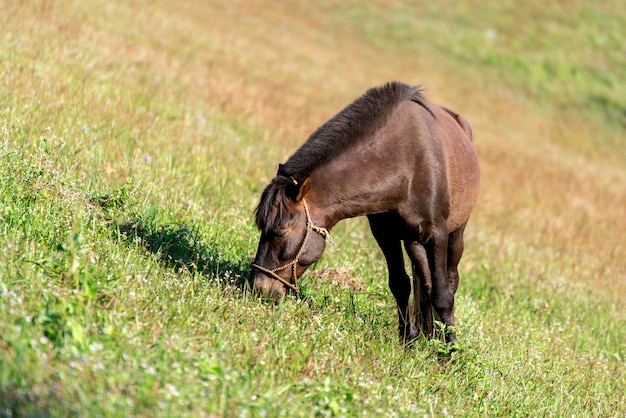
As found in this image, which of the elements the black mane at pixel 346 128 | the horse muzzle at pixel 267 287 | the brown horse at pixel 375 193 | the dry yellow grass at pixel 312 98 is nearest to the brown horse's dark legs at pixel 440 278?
the brown horse at pixel 375 193

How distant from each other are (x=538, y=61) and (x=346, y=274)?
25.8 metres

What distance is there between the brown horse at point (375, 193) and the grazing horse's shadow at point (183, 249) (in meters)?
0.51

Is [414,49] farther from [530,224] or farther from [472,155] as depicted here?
[472,155]

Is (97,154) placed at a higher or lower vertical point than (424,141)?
lower

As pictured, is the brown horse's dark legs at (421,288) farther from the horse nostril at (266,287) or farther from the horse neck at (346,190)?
the horse nostril at (266,287)

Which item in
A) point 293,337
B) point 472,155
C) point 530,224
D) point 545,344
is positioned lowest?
point 530,224

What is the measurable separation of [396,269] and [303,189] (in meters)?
1.42

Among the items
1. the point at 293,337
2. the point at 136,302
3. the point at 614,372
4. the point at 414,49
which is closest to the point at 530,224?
the point at 614,372

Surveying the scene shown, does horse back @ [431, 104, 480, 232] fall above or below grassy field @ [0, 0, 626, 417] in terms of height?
above

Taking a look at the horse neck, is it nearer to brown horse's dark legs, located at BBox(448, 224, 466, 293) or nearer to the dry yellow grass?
brown horse's dark legs, located at BBox(448, 224, 466, 293)

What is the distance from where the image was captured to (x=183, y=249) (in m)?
6.21

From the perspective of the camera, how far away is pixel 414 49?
30.8m

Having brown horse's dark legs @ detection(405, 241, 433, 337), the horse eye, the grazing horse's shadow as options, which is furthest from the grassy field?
the horse eye

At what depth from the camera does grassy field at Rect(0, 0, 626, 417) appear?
3.83 m
